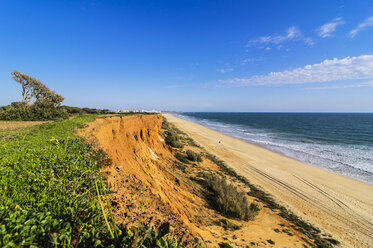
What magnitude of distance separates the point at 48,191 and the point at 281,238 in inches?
336

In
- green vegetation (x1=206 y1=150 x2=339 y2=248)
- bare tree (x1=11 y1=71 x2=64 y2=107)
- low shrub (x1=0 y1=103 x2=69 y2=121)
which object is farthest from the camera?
bare tree (x1=11 y1=71 x2=64 y2=107)

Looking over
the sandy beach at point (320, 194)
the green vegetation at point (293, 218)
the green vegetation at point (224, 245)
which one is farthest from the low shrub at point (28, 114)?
the sandy beach at point (320, 194)

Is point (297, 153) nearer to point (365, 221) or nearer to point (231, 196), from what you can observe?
point (365, 221)

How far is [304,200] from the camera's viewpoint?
10.2m

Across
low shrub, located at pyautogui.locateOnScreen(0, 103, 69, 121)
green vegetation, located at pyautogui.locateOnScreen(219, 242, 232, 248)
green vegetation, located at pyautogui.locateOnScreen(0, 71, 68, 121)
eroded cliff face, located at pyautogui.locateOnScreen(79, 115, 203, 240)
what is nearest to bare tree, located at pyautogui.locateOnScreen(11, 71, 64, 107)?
green vegetation, located at pyautogui.locateOnScreen(0, 71, 68, 121)

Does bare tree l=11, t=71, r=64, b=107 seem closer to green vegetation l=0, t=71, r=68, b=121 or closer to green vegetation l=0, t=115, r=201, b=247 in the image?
green vegetation l=0, t=71, r=68, b=121

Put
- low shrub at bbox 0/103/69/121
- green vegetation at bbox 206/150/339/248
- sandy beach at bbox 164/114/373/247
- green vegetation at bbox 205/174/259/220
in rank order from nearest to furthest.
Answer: green vegetation at bbox 206/150/339/248 < green vegetation at bbox 205/174/259/220 < sandy beach at bbox 164/114/373/247 < low shrub at bbox 0/103/69/121

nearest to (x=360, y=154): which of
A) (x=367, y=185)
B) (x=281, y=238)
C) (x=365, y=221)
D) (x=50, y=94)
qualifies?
(x=367, y=185)

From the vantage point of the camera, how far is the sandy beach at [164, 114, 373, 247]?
781 centimetres

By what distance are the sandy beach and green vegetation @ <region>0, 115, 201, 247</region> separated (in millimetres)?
10270

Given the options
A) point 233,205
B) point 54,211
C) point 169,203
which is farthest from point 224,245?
point 54,211

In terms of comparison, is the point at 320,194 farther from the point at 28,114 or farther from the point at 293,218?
the point at 28,114

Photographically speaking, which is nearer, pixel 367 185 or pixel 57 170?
pixel 57 170

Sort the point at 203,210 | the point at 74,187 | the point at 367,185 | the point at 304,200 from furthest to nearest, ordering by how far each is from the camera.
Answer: the point at 367,185 → the point at 304,200 → the point at 203,210 → the point at 74,187
